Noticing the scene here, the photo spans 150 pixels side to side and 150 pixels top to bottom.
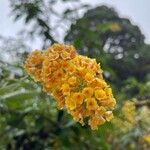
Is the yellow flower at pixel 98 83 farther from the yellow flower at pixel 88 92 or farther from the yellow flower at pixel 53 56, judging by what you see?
the yellow flower at pixel 53 56

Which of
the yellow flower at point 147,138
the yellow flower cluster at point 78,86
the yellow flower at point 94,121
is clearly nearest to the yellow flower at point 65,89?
the yellow flower cluster at point 78,86

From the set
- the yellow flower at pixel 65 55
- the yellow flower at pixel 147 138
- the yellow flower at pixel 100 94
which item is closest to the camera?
the yellow flower at pixel 100 94

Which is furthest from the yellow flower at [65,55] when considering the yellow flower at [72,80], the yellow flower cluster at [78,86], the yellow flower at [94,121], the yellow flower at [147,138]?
the yellow flower at [147,138]

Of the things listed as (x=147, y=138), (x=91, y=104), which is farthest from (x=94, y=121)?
(x=147, y=138)

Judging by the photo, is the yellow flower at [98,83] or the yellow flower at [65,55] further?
the yellow flower at [65,55]

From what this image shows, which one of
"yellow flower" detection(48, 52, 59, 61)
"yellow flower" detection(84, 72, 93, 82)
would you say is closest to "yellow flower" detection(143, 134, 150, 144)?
"yellow flower" detection(48, 52, 59, 61)

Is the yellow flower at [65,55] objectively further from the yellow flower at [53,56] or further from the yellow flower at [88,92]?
the yellow flower at [88,92]

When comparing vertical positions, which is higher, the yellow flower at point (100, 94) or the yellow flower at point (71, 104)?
the yellow flower at point (100, 94)

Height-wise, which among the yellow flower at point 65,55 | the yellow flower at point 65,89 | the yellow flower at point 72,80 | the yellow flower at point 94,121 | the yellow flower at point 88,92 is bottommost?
the yellow flower at point 94,121

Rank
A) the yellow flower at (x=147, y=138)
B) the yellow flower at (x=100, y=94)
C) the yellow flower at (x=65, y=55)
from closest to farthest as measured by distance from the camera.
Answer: the yellow flower at (x=100, y=94) → the yellow flower at (x=65, y=55) → the yellow flower at (x=147, y=138)
